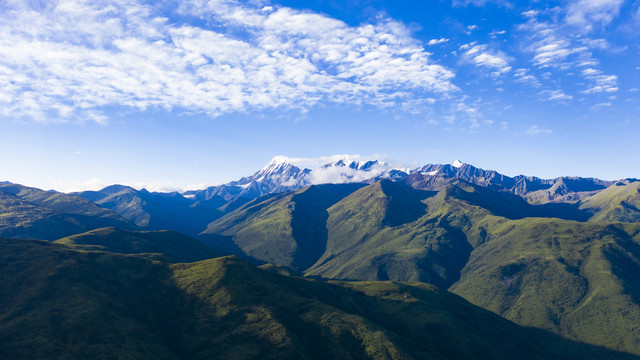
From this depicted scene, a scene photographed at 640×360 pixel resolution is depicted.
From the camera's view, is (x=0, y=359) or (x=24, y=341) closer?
(x=0, y=359)

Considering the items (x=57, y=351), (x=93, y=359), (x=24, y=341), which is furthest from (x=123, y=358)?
A: (x=24, y=341)

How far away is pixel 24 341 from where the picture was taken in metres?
197

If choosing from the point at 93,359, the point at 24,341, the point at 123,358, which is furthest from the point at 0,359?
the point at 123,358

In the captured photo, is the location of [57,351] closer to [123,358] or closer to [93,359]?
[93,359]

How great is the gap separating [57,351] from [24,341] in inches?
773

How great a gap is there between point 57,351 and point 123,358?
31132 mm

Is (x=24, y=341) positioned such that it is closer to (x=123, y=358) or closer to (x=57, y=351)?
(x=57, y=351)

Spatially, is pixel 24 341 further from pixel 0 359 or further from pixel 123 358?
pixel 123 358

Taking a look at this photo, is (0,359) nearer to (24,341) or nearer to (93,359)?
(24,341)

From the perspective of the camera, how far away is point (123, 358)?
656ft

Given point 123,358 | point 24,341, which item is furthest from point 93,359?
point 24,341

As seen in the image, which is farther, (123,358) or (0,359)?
(123,358)

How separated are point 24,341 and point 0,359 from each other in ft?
53.3

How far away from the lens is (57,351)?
193375 millimetres
